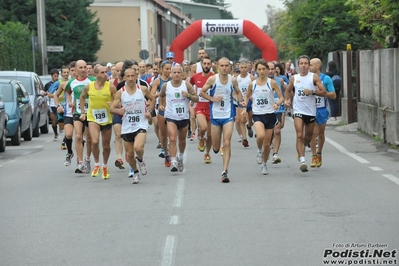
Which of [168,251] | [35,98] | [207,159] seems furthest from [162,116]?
[35,98]

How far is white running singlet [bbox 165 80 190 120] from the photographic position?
15.4m

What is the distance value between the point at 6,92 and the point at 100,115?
31.3 feet

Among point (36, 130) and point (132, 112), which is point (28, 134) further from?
point (132, 112)

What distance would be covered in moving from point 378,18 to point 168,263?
1810 cm

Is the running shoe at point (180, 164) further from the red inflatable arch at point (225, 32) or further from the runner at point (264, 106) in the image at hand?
the red inflatable arch at point (225, 32)

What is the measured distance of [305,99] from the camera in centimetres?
1537

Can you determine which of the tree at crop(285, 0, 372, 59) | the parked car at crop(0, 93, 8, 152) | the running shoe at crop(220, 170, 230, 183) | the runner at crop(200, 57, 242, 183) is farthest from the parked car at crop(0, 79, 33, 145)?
the tree at crop(285, 0, 372, 59)

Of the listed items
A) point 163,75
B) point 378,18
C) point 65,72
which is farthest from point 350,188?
point 378,18

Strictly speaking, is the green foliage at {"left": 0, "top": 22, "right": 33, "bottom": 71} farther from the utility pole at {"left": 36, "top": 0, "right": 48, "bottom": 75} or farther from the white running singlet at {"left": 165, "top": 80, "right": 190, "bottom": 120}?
the white running singlet at {"left": 165, "top": 80, "right": 190, "bottom": 120}

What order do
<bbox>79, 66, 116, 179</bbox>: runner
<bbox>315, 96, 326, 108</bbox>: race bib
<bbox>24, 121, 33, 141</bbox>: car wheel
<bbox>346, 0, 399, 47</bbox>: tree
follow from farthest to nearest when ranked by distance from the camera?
<bbox>24, 121, 33, 141</bbox>: car wheel → <bbox>346, 0, 399, 47</bbox>: tree → <bbox>315, 96, 326, 108</bbox>: race bib → <bbox>79, 66, 116, 179</bbox>: runner

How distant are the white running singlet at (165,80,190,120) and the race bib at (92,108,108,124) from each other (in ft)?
3.54

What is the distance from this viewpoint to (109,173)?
15.7 metres

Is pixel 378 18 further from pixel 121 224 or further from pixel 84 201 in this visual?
pixel 121 224

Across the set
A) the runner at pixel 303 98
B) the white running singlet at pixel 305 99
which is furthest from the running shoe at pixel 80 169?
the white running singlet at pixel 305 99
